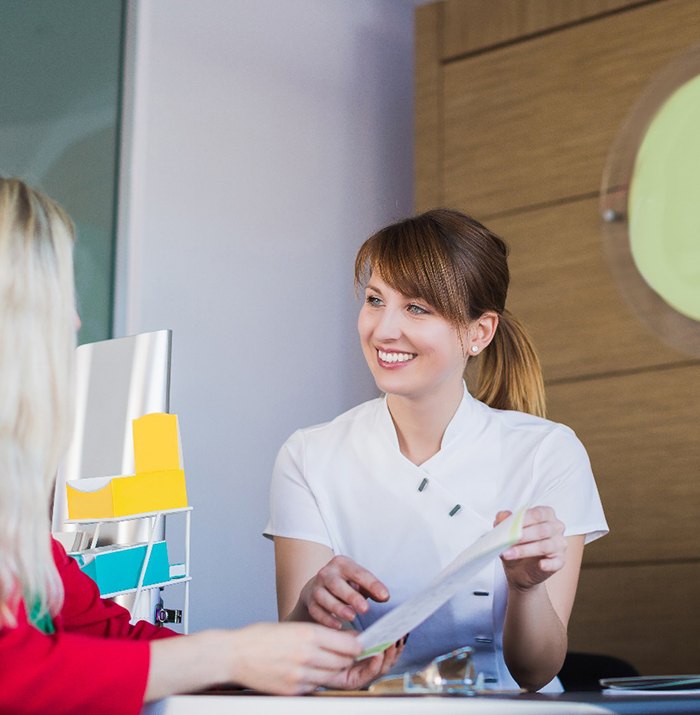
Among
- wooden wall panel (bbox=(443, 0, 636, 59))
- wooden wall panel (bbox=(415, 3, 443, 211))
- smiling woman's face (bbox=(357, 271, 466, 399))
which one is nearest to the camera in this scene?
smiling woman's face (bbox=(357, 271, 466, 399))

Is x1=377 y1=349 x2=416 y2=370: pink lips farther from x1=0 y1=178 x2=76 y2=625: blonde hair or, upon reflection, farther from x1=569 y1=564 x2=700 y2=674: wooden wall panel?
x1=569 y1=564 x2=700 y2=674: wooden wall panel

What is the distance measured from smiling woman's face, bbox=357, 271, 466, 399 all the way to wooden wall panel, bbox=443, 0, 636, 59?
1.54 m

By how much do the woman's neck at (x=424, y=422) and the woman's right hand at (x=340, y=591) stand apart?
1.40 ft

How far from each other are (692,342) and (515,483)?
1171 millimetres

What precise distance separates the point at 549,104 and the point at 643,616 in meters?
1.35

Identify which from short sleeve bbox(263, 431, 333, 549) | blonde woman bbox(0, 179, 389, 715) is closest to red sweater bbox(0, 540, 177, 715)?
blonde woman bbox(0, 179, 389, 715)

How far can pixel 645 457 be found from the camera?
8.56ft

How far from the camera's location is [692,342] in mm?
2592

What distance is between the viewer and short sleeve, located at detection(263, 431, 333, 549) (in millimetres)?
1626

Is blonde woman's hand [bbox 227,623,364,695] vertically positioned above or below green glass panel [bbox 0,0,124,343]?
below

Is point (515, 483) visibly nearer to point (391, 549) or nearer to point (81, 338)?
point (391, 549)

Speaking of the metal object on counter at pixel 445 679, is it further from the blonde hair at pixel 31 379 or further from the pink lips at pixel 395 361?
the pink lips at pixel 395 361

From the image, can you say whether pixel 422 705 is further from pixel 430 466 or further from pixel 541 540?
pixel 430 466

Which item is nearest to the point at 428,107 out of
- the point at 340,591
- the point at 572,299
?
the point at 572,299
